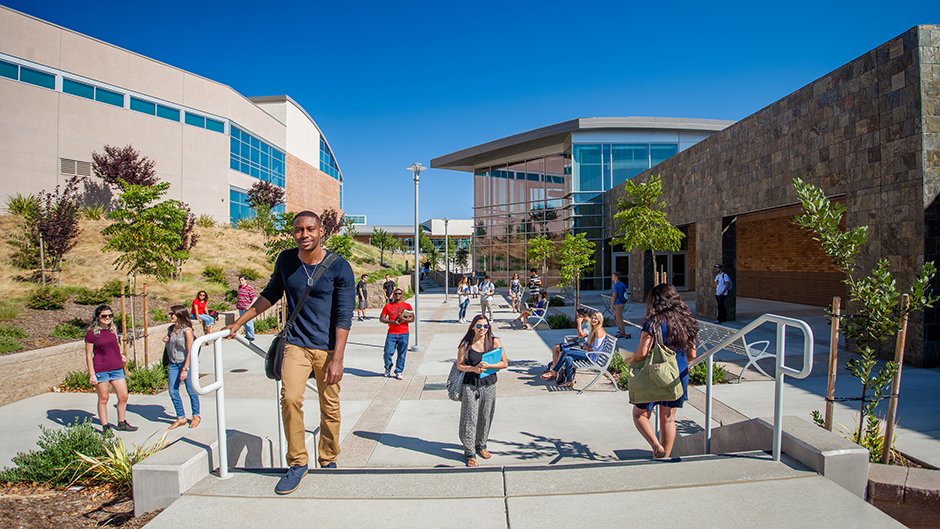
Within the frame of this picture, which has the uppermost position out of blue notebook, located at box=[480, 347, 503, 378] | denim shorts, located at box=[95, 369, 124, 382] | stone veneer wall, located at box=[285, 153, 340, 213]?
stone veneer wall, located at box=[285, 153, 340, 213]

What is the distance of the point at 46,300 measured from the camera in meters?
13.3

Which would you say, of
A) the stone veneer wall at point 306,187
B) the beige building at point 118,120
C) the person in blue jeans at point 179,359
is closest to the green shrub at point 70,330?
the person in blue jeans at point 179,359

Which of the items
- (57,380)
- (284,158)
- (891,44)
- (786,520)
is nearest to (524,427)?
(786,520)

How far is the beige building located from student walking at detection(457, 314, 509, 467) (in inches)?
→ 1126

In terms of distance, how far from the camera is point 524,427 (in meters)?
6.24

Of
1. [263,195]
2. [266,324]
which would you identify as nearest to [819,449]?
[266,324]

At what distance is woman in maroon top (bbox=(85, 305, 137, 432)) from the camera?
6.25m

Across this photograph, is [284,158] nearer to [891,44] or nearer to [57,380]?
[57,380]

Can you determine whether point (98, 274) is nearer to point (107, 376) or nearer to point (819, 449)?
point (107, 376)

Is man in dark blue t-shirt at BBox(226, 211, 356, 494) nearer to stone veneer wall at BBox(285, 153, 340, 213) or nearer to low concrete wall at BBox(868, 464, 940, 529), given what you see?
low concrete wall at BBox(868, 464, 940, 529)

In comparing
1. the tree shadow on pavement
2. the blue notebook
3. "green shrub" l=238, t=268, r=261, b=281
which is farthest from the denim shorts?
"green shrub" l=238, t=268, r=261, b=281

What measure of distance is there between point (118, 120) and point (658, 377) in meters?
33.2

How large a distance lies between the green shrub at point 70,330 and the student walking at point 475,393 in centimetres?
992

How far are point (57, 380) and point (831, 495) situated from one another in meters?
10.4
